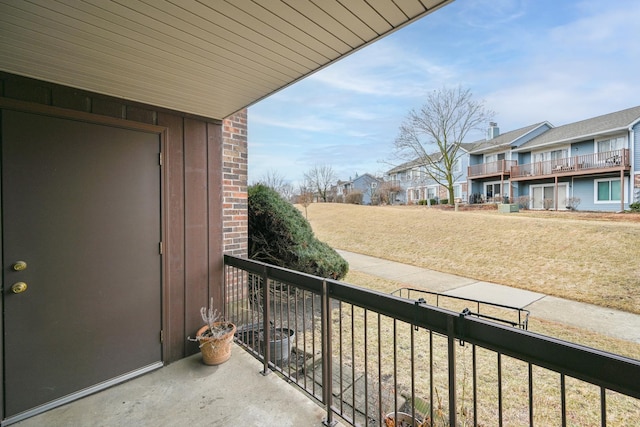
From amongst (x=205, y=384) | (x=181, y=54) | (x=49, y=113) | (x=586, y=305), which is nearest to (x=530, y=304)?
(x=586, y=305)

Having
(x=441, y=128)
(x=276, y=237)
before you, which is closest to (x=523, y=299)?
(x=276, y=237)

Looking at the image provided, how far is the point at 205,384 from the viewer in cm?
238

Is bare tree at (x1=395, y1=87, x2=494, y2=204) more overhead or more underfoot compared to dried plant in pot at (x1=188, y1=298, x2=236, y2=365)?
more overhead

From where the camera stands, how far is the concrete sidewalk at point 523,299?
4430 mm

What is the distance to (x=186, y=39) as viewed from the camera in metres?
1.63

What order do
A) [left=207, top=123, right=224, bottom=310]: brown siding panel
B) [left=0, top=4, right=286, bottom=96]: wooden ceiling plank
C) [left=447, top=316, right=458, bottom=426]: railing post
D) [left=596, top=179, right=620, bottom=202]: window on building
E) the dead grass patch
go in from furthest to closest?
1. [left=596, top=179, right=620, bottom=202]: window on building
2. the dead grass patch
3. [left=207, top=123, right=224, bottom=310]: brown siding panel
4. [left=0, top=4, right=286, bottom=96]: wooden ceiling plank
5. [left=447, top=316, right=458, bottom=426]: railing post

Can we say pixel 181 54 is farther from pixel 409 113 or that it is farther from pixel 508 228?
pixel 409 113

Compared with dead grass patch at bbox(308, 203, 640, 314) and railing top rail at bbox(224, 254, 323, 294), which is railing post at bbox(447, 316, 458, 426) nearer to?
railing top rail at bbox(224, 254, 323, 294)

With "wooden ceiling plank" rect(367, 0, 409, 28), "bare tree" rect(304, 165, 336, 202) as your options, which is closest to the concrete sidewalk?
"wooden ceiling plank" rect(367, 0, 409, 28)

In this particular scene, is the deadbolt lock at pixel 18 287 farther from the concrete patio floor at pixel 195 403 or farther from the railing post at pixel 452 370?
the railing post at pixel 452 370

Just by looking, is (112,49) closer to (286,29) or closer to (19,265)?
(286,29)

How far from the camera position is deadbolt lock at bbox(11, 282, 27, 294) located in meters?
1.94

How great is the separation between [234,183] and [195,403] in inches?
86.2

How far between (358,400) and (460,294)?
427 centimetres
